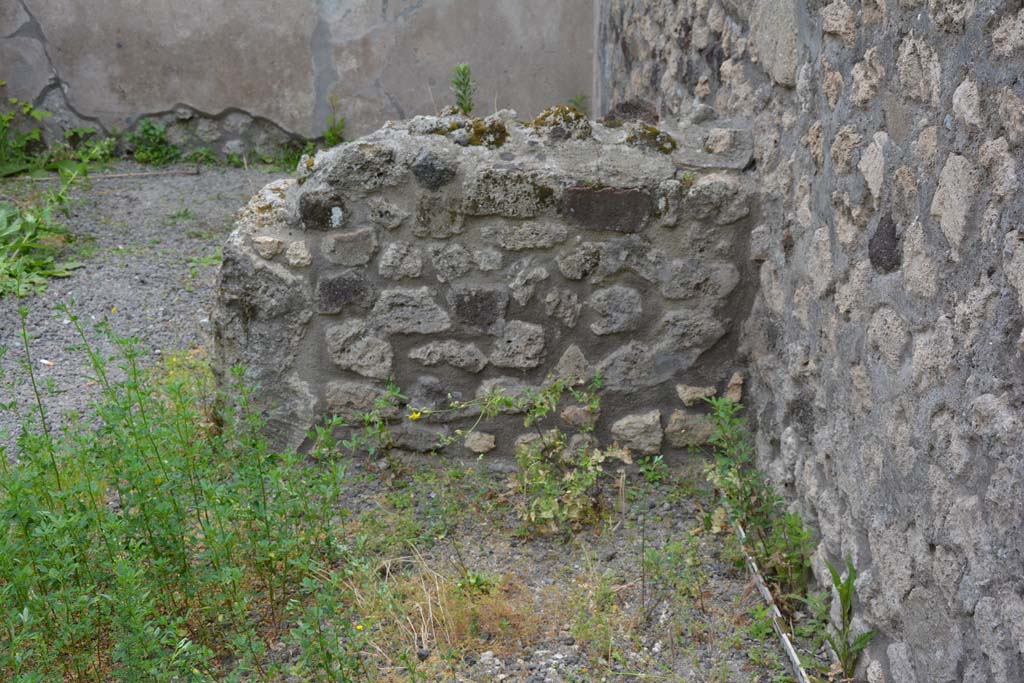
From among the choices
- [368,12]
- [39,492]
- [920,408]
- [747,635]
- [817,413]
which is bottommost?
[747,635]

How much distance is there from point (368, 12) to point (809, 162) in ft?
15.1

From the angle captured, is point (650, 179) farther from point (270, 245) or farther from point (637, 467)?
point (270, 245)

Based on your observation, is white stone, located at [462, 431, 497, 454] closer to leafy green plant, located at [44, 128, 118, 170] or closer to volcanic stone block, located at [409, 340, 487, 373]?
volcanic stone block, located at [409, 340, 487, 373]

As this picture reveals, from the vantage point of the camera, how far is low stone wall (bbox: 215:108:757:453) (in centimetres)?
310

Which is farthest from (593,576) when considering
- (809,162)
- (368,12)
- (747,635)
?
(368,12)

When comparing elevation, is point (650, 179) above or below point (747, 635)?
above

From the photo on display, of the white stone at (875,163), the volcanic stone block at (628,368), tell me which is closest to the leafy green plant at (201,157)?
the volcanic stone block at (628,368)

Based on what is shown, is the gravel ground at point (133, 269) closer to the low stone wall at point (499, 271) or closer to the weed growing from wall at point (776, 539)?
the low stone wall at point (499, 271)

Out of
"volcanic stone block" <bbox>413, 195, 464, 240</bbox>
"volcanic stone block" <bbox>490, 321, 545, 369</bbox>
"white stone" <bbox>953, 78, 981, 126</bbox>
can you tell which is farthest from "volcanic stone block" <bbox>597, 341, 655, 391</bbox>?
"white stone" <bbox>953, 78, 981, 126</bbox>

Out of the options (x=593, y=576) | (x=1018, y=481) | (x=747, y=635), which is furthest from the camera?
(x=593, y=576)

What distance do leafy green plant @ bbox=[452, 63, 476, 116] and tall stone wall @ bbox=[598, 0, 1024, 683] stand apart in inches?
135

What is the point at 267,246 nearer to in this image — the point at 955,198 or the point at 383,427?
the point at 383,427

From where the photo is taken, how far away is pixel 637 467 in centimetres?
333

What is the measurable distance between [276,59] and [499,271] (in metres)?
4.11
